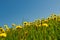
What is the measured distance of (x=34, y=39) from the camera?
235 inches

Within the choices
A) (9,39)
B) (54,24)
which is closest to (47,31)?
(54,24)

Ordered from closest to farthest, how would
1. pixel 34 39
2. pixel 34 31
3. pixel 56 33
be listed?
pixel 34 39, pixel 56 33, pixel 34 31

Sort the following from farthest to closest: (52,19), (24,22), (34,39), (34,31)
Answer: (52,19) < (24,22) < (34,31) < (34,39)

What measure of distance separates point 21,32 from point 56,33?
1.42 m

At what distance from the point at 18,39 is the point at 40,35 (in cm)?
76

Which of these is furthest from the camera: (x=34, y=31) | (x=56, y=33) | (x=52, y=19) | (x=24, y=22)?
(x=52, y=19)

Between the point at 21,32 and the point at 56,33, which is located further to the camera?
the point at 21,32

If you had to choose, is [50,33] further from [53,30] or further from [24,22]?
[24,22]

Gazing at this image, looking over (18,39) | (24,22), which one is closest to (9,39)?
(18,39)

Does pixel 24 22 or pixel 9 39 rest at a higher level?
pixel 24 22

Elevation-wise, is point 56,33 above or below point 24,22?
below

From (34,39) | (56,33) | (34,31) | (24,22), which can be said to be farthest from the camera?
(24,22)

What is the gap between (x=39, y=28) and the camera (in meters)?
7.09

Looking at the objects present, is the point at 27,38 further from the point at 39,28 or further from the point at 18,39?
the point at 39,28
